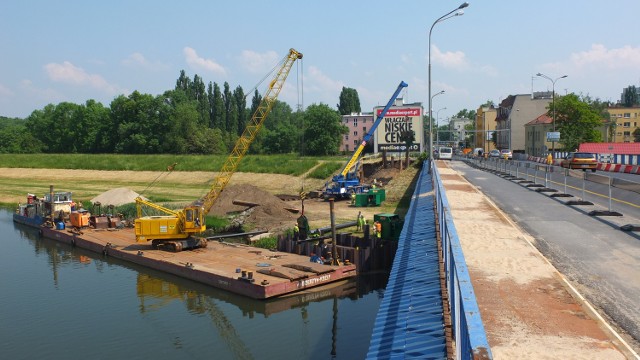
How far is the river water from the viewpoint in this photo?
1867 cm

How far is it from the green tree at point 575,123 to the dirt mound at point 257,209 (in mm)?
62684

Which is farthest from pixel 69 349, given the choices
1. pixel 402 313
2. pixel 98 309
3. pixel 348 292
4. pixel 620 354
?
pixel 620 354

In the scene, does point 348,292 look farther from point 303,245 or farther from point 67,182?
A: point 67,182

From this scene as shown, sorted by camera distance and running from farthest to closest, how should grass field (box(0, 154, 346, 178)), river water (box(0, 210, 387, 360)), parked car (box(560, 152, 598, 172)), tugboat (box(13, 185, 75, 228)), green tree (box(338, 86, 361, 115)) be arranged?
green tree (box(338, 86, 361, 115)) → grass field (box(0, 154, 346, 178)) → parked car (box(560, 152, 598, 172)) → tugboat (box(13, 185, 75, 228)) → river water (box(0, 210, 387, 360))

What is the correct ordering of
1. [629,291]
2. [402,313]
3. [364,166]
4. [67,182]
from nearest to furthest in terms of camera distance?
1. [402,313]
2. [629,291]
3. [364,166]
4. [67,182]

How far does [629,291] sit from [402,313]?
6651mm

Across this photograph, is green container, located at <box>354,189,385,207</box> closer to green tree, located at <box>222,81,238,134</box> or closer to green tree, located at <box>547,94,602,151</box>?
green tree, located at <box>547,94,602,151</box>

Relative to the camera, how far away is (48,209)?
45.8 metres

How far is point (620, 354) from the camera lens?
985cm

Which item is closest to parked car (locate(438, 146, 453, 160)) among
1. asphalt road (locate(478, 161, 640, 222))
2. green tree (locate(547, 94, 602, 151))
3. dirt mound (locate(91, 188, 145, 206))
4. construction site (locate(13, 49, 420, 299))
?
green tree (locate(547, 94, 602, 151))

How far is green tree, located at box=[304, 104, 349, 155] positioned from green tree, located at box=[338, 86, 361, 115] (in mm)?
54751

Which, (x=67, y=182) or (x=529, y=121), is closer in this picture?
(x=67, y=182)

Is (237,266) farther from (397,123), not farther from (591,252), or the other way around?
(397,123)

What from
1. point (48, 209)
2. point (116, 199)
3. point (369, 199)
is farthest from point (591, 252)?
point (116, 199)
